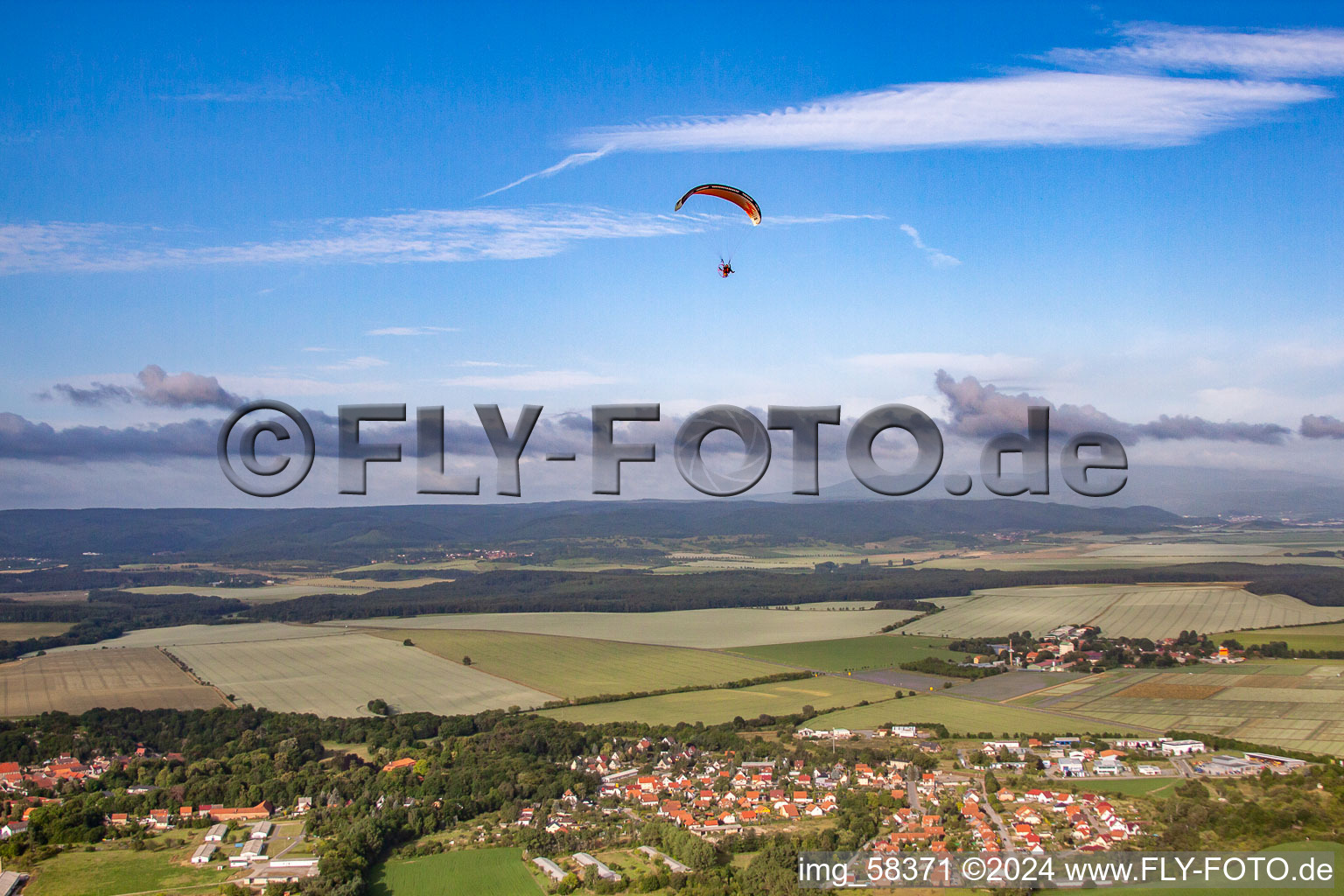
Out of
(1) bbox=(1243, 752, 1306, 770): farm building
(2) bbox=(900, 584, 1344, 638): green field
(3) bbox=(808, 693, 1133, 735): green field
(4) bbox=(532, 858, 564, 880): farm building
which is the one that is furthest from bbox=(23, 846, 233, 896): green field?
(2) bbox=(900, 584, 1344, 638): green field

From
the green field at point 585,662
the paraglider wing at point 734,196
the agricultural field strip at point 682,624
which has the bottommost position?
the agricultural field strip at point 682,624

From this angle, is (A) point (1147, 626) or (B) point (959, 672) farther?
(A) point (1147, 626)

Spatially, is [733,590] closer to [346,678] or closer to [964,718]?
[346,678]

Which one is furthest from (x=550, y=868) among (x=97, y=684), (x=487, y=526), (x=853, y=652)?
(x=487, y=526)

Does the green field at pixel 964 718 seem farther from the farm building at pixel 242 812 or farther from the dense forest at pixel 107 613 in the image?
the dense forest at pixel 107 613

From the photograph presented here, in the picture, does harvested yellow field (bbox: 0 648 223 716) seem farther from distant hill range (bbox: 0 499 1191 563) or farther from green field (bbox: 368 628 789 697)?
distant hill range (bbox: 0 499 1191 563)

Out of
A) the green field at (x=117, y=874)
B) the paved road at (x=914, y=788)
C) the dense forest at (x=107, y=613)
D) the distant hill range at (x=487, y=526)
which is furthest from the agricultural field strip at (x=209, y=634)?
the distant hill range at (x=487, y=526)

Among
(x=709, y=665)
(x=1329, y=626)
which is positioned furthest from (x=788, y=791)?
(x=1329, y=626)

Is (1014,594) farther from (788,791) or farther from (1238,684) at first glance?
(788,791)
